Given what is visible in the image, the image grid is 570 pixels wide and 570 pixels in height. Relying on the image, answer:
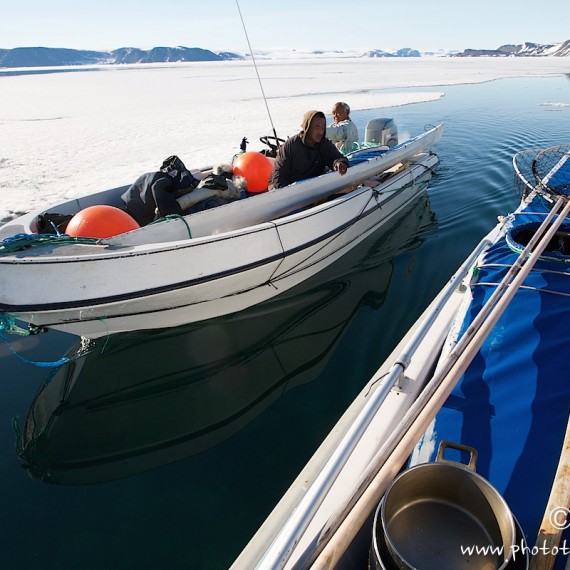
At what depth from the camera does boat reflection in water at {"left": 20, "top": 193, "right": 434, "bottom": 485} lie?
2.75 m

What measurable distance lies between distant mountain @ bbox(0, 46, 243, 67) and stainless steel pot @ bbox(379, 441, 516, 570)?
127 meters

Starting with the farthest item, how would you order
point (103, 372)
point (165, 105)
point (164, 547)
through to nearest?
point (165, 105), point (103, 372), point (164, 547)

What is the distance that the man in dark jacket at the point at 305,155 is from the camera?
451cm

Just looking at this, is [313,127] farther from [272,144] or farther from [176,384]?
[176,384]

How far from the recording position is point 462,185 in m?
6.96

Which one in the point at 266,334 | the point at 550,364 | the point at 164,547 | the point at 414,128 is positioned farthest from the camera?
the point at 414,128

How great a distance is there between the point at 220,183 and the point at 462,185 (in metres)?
4.68

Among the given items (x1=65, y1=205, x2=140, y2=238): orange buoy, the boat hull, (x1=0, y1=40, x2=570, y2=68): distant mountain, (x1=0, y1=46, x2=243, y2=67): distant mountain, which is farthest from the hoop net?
(x1=0, y1=46, x2=243, y2=67): distant mountain

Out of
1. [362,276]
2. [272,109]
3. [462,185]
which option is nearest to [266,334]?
[362,276]

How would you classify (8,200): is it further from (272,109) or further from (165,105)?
(165,105)

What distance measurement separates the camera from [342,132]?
22.1ft

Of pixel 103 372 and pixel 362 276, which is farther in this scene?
pixel 362 276

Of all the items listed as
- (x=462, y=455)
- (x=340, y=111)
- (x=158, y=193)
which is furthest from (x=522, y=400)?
(x=340, y=111)

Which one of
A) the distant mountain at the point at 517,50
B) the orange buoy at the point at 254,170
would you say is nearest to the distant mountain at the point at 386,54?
the distant mountain at the point at 517,50
